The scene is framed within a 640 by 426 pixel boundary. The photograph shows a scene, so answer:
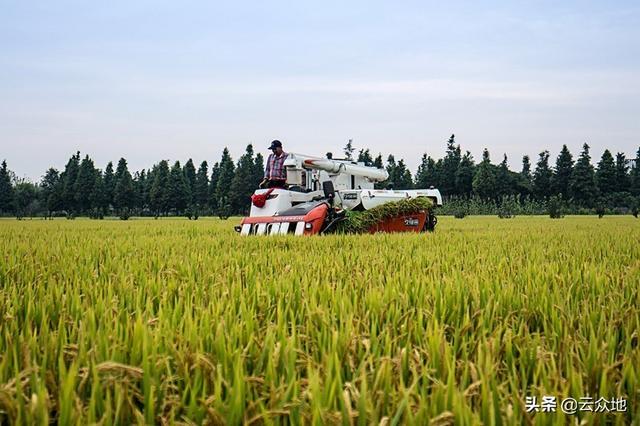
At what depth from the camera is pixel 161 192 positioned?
225 feet

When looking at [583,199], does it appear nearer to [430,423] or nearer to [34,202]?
[430,423]

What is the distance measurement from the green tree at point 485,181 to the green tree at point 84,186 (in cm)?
4830

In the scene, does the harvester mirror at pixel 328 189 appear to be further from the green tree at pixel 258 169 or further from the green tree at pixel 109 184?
the green tree at pixel 109 184

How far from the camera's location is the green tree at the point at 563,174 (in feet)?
217

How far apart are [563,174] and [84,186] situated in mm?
61048

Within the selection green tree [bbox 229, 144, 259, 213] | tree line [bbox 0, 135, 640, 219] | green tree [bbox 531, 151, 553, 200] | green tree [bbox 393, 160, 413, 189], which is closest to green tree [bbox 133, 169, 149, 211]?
tree line [bbox 0, 135, 640, 219]

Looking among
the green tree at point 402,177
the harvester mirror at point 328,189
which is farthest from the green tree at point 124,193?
the harvester mirror at point 328,189

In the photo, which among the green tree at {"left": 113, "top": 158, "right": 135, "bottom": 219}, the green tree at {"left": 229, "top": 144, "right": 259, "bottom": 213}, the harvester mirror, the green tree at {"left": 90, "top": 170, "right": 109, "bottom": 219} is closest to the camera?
the harvester mirror

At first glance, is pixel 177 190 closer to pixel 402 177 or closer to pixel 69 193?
pixel 69 193

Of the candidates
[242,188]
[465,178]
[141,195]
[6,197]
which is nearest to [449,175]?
[465,178]

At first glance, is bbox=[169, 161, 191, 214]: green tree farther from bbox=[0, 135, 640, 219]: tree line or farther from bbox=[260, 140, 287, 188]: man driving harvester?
bbox=[260, 140, 287, 188]: man driving harvester

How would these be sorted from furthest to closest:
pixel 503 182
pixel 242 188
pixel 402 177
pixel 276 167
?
1. pixel 402 177
2. pixel 503 182
3. pixel 242 188
4. pixel 276 167

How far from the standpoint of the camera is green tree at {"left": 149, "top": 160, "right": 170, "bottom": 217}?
67.2m

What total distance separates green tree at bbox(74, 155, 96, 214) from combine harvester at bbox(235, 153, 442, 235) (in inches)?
2476
